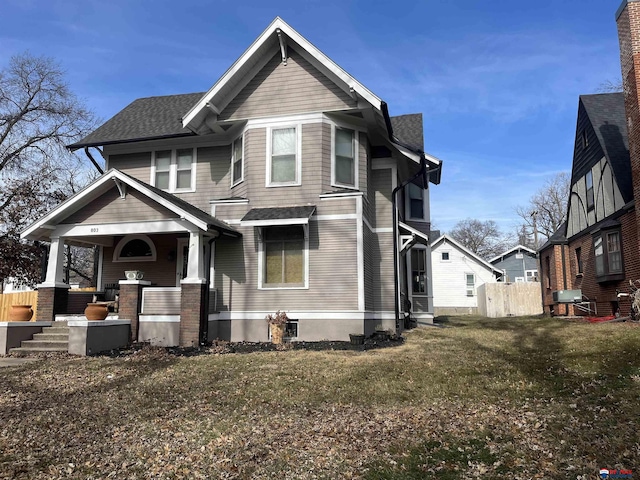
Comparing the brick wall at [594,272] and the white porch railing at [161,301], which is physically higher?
the brick wall at [594,272]

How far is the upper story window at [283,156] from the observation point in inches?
530

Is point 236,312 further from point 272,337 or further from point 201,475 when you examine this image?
point 201,475

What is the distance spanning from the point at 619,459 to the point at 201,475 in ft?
12.5

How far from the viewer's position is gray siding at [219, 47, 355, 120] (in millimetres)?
13383

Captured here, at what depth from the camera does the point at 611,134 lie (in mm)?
18500

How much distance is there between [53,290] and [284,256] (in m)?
6.12

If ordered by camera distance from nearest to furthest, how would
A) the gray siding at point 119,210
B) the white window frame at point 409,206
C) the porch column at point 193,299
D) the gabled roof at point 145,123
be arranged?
the porch column at point 193,299, the gray siding at point 119,210, the gabled roof at point 145,123, the white window frame at point 409,206

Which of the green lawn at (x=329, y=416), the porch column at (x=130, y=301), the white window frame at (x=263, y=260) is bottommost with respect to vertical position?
the green lawn at (x=329, y=416)

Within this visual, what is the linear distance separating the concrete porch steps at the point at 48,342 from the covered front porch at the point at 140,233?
39 centimetres

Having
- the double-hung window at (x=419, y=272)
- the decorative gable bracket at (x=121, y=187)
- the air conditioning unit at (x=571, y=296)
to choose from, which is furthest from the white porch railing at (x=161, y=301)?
the air conditioning unit at (x=571, y=296)

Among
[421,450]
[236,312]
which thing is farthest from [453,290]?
[421,450]

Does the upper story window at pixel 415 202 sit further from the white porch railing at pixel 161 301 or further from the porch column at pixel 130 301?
the porch column at pixel 130 301

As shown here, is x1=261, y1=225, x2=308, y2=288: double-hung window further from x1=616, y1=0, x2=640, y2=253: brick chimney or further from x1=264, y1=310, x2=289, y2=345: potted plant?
x1=616, y1=0, x2=640, y2=253: brick chimney

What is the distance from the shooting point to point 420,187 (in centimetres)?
1944
